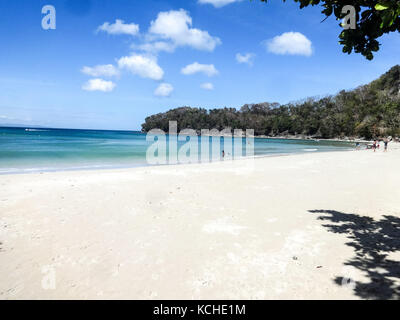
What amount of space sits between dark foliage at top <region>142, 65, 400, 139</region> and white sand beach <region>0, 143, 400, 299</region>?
94.4 m

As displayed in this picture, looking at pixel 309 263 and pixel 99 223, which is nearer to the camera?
pixel 309 263

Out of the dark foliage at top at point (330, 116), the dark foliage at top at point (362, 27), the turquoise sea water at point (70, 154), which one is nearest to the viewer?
the dark foliage at top at point (362, 27)

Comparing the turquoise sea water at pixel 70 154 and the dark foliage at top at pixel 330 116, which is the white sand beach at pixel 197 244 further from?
the dark foliage at top at pixel 330 116

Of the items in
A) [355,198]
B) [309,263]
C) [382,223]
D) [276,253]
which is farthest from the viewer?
[355,198]

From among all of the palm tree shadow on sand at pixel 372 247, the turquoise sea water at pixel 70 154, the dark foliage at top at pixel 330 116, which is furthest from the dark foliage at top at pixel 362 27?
the dark foliage at top at pixel 330 116

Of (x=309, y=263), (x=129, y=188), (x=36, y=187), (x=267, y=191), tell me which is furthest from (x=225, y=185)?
(x=36, y=187)

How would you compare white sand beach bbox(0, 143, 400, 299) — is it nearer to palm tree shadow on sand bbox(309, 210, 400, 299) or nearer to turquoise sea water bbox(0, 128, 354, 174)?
palm tree shadow on sand bbox(309, 210, 400, 299)

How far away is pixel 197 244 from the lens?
5.67m

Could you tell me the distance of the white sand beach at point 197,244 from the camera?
4.07 m

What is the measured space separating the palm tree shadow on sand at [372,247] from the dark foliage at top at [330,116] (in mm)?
93981

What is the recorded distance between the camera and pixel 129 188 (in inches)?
444

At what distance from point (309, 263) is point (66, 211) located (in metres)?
7.22

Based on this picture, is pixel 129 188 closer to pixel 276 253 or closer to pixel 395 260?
pixel 276 253

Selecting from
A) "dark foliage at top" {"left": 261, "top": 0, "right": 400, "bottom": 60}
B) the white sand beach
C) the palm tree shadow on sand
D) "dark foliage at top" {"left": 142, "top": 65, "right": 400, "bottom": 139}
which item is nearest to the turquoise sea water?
the white sand beach
